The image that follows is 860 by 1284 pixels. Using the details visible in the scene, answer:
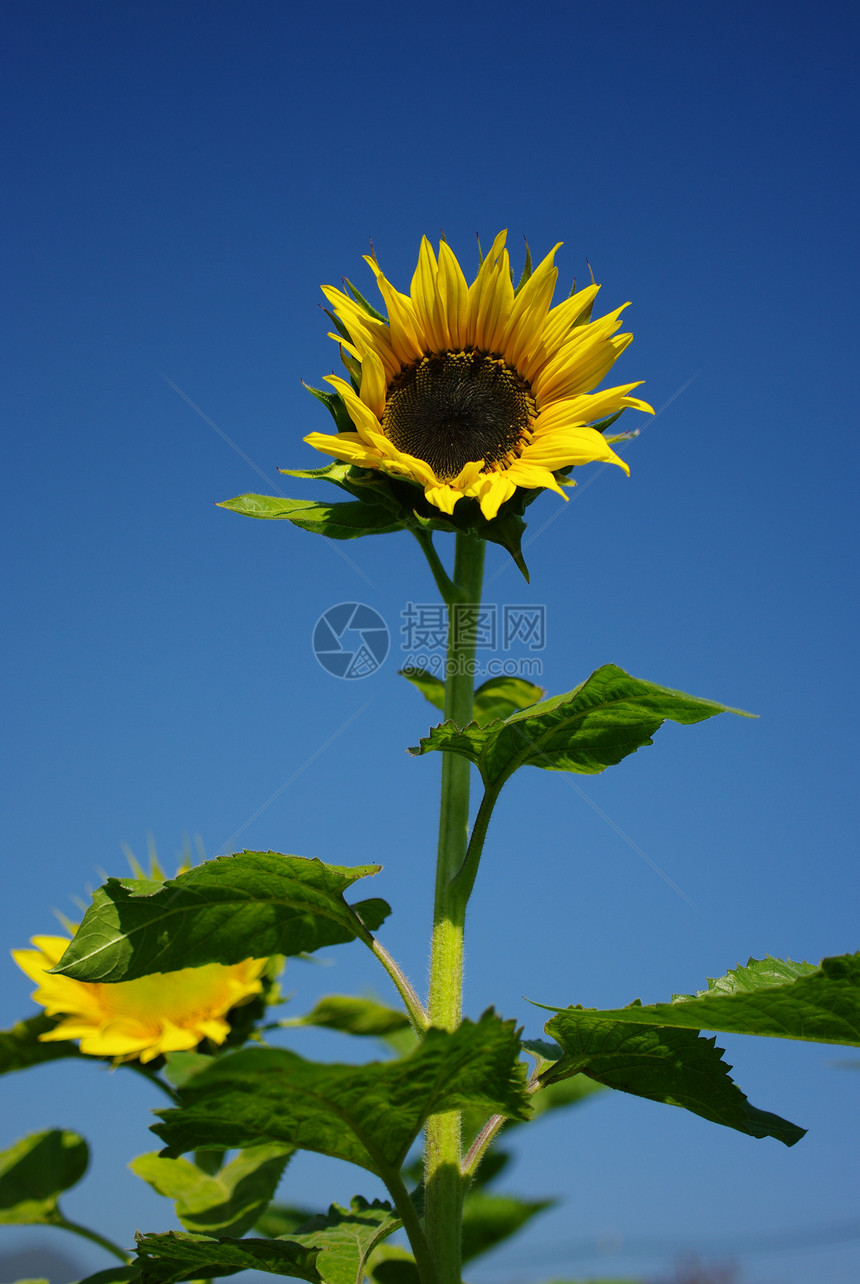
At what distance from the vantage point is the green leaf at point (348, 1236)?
1.84 metres

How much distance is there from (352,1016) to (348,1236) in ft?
4.00

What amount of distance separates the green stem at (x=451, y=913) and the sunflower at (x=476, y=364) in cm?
28

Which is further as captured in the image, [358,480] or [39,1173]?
[39,1173]

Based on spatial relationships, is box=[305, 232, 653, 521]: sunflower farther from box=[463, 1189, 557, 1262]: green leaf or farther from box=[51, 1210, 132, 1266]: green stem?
box=[51, 1210, 132, 1266]: green stem

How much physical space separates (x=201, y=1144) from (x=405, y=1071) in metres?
0.50

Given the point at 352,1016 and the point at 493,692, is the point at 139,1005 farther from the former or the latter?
the point at 493,692

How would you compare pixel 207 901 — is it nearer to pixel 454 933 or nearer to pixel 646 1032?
pixel 454 933

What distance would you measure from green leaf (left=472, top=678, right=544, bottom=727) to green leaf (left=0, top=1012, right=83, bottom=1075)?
5.56 ft

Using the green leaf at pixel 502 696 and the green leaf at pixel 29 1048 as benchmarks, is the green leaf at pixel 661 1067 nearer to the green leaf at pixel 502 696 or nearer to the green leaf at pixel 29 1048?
the green leaf at pixel 502 696

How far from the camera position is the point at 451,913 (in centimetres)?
202

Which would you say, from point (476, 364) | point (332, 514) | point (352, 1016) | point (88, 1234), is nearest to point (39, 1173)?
point (88, 1234)

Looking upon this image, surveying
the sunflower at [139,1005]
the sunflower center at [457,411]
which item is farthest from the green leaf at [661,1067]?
the sunflower at [139,1005]

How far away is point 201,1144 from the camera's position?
5.47 feet

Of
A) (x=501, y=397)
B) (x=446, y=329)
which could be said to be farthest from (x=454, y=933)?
(x=446, y=329)
